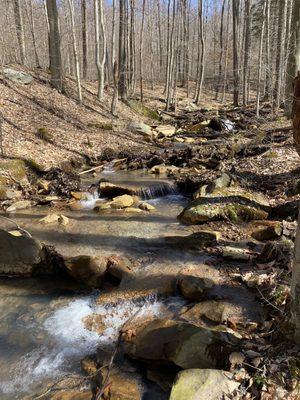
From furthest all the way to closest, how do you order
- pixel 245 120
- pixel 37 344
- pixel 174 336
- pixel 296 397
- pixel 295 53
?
pixel 245 120 < pixel 295 53 < pixel 37 344 < pixel 174 336 < pixel 296 397

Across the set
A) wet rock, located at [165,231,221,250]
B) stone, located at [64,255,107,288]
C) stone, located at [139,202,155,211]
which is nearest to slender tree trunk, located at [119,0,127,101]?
stone, located at [139,202,155,211]

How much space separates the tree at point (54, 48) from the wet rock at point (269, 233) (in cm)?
1402

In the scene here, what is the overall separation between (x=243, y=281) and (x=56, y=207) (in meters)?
5.94

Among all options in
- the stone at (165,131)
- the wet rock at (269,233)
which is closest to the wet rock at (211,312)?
the wet rock at (269,233)

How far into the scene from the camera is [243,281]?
245 inches

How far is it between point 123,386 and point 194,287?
213 centimetres

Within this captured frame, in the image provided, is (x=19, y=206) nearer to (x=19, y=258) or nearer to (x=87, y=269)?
(x=19, y=258)

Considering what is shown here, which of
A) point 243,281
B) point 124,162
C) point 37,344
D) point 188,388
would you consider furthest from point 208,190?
Result: point 188,388

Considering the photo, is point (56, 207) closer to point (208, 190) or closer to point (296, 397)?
point (208, 190)

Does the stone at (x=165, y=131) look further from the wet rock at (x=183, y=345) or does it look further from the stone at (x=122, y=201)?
the wet rock at (x=183, y=345)

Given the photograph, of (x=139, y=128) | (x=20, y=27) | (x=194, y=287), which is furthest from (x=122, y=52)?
(x=194, y=287)

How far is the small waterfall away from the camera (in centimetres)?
1130

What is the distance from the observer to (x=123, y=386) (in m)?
4.32

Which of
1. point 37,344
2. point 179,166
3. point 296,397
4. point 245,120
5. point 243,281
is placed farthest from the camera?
point 245,120
